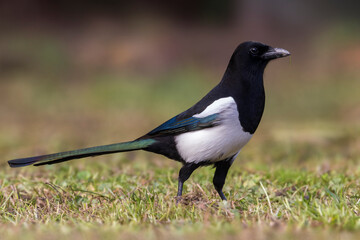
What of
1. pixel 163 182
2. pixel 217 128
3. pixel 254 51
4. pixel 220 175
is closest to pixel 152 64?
pixel 163 182

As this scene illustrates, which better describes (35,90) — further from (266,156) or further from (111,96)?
(266,156)

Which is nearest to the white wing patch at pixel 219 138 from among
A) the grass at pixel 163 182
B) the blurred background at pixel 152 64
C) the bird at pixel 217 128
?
the bird at pixel 217 128

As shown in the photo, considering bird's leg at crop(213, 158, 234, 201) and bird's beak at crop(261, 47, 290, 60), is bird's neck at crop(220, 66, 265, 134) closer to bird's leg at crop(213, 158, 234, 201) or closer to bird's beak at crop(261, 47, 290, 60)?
bird's beak at crop(261, 47, 290, 60)

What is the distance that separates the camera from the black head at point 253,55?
4.13 metres

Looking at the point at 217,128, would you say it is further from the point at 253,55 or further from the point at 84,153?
the point at 84,153

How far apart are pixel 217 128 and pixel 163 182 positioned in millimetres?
1037

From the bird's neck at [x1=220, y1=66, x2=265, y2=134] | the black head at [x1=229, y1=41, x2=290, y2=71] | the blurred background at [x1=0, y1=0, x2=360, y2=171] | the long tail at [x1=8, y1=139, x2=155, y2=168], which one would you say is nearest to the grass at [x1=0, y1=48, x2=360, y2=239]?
the blurred background at [x1=0, y1=0, x2=360, y2=171]

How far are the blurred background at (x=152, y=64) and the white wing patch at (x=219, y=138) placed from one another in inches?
145

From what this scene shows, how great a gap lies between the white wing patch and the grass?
29 cm

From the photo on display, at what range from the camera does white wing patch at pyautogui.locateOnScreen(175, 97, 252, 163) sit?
12.7ft

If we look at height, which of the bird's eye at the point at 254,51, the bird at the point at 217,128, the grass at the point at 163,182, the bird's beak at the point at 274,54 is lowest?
the grass at the point at 163,182

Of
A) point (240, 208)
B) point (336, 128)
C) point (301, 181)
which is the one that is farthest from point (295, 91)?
point (240, 208)

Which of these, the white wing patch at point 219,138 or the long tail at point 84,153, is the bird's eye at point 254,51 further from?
the long tail at point 84,153

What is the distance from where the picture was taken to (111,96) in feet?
40.9
